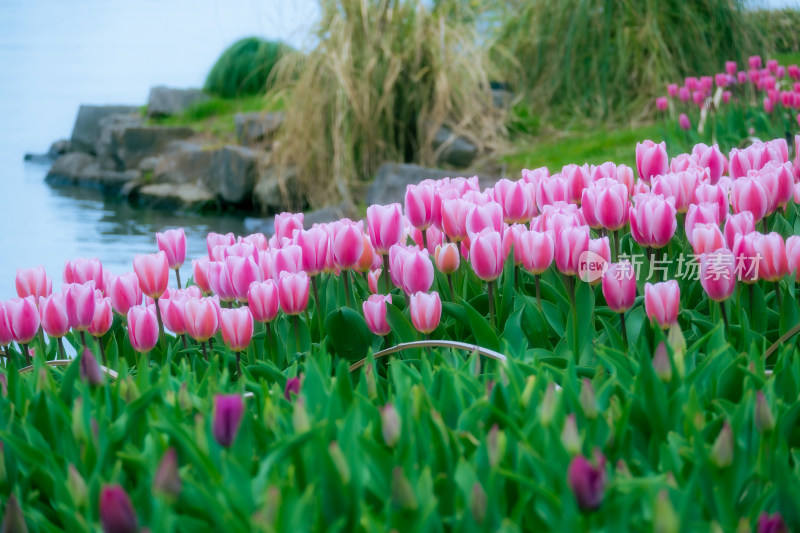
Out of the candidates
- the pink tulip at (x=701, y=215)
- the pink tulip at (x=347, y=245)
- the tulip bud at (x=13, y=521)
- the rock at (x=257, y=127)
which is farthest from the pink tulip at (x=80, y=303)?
the rock at (x=257, y=127)

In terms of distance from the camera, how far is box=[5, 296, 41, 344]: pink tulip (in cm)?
170

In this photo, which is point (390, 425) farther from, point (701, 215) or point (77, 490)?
point (701, 215)

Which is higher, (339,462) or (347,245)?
(347,245)

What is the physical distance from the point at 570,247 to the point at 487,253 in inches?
6.4

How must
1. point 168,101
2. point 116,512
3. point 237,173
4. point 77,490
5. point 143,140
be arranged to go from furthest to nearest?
1. point 168,101
2. point 143,140
3. point 237,173
4. point 77,490
5. point 116,512

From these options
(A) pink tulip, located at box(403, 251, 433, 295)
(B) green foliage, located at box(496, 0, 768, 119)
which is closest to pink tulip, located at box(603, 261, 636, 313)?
(A) pink tulip, located at box(403, 251, 433, 295)

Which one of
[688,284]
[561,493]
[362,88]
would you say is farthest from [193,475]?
[362,88]

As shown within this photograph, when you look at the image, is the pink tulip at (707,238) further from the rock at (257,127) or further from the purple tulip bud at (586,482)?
the rock at (257,127)

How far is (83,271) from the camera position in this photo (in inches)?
78.2

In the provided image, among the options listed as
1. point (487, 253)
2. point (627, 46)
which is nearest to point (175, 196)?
point (627, 46)

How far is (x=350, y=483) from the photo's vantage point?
0.94m

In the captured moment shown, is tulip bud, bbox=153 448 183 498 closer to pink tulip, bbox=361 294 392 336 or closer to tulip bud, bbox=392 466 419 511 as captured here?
tulip bud, bbox=392 466 419 511

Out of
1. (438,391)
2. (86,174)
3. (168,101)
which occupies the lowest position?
(438,391)

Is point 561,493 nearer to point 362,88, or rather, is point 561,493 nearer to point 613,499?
point 613,499
